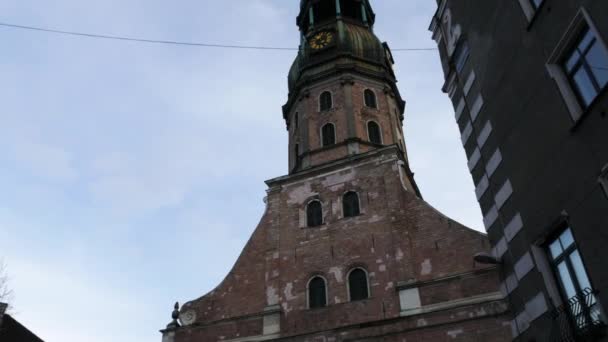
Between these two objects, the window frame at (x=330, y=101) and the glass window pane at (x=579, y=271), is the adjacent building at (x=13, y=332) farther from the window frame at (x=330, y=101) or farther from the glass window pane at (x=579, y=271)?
the glass window pane at (x=579, y=271)

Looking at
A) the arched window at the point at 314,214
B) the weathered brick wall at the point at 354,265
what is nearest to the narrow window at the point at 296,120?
the weathered brick wall at the point at 354,265

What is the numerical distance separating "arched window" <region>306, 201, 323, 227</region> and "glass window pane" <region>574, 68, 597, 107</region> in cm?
1191

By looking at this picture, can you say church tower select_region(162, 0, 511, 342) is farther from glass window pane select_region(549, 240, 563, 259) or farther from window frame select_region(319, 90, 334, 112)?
glass window pane select_region(549, 240, 563, 259)

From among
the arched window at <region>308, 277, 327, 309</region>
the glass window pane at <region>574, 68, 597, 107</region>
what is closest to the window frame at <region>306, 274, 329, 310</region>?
the arched window at <region>308, 277, 327, 309</region>

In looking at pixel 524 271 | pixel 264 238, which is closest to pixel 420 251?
pixel 264 238

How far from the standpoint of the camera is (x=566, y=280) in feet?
28.3

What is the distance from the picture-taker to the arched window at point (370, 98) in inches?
930

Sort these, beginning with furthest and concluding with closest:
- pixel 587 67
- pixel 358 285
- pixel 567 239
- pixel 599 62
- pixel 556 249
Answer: pixel 358 285, pixel 556 249, pixel 567 239, pixel 587 67, pixel 599 62

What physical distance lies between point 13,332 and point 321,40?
1864 cm

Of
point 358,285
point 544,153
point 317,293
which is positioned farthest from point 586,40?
point 317,293

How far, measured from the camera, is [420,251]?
55.7 ft

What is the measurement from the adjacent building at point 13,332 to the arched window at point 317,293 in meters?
11.1

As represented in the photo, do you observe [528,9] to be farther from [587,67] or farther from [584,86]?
[584,86]

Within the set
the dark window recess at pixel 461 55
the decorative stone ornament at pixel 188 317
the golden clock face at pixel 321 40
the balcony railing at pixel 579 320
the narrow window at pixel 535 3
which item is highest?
the golden clock face at pixel 321 40
